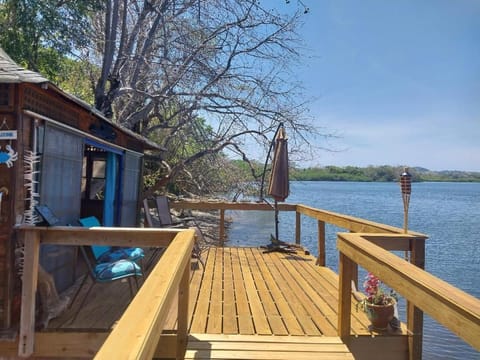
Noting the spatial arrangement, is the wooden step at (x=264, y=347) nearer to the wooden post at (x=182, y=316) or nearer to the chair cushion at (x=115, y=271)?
the wooden post at (x=182, y=316)

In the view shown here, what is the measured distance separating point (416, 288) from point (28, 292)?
254cm

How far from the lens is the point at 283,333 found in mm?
2910

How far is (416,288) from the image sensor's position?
1538 mm

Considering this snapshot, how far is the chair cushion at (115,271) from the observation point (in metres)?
3.25

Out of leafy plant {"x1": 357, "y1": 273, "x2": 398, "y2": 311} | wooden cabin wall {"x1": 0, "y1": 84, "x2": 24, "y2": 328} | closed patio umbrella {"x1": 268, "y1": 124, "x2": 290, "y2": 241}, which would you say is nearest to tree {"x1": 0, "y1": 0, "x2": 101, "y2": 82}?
closed patio umbrella {"x1": 268, "y1": 124, "x2": 290, "y2": 241}

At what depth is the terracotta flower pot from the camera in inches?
117

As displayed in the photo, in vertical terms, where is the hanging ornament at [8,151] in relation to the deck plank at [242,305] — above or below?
above

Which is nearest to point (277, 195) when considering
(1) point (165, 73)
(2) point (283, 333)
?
(2) point (283, 333)

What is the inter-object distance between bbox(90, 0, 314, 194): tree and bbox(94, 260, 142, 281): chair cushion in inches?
221

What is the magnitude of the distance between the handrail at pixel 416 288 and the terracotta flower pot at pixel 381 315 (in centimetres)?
40

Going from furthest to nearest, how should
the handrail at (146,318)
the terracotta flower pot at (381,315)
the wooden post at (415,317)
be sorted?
the terracotta flower pot at (381,315) < the wooden post at (415,317) < the handrail at (146,318)

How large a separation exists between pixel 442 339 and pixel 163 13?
8369mm

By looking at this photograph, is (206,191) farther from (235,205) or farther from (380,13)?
(380,13)

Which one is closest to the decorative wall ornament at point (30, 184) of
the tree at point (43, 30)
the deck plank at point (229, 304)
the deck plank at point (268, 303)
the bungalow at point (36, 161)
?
the bungalow at point (36, 161)
